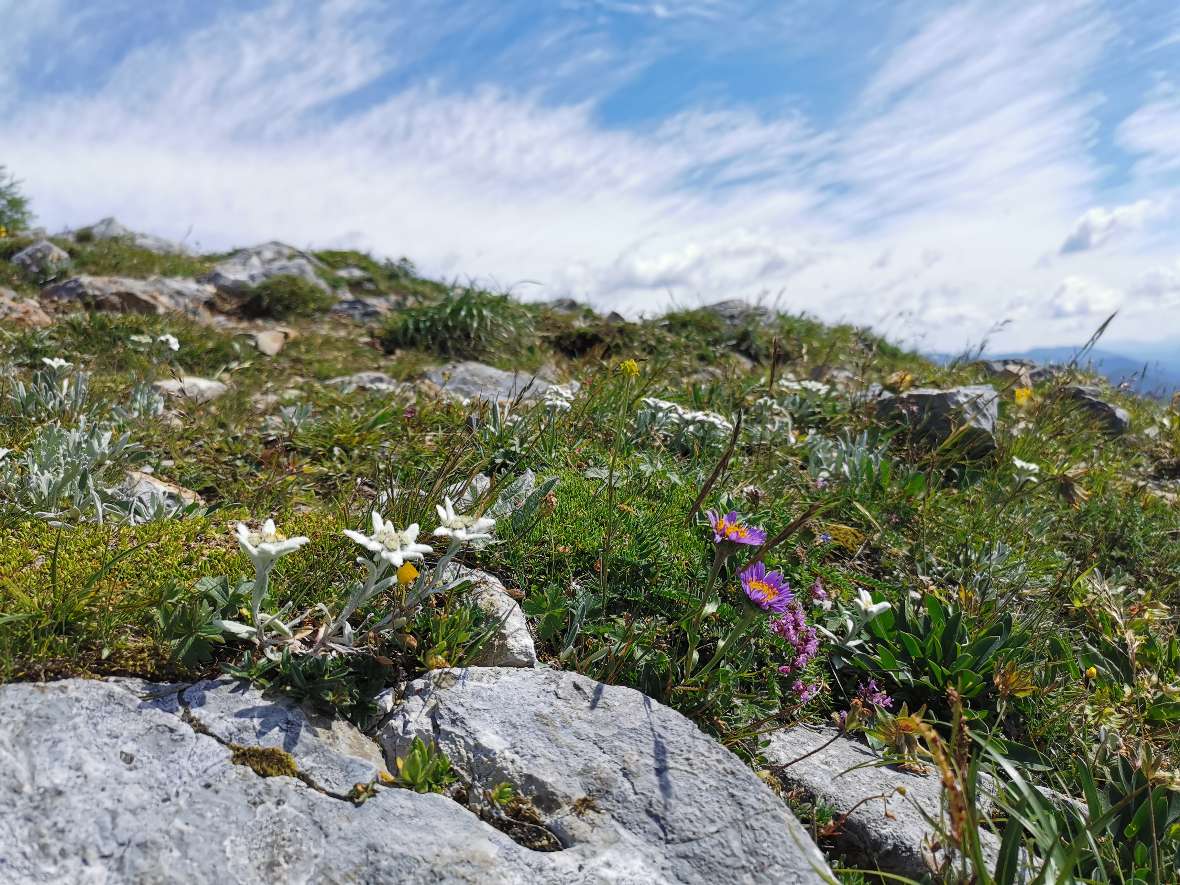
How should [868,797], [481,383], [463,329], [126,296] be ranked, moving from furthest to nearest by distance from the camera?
[463,329], [126,296], [481,383], [868,797]

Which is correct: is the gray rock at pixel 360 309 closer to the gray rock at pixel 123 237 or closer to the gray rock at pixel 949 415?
the gray rock at pixel 123 237

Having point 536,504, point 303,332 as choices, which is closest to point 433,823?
point 536,504

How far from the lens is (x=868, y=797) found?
2.41m

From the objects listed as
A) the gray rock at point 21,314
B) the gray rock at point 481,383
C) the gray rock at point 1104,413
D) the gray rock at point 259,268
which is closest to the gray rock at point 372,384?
the gray rock at point 481,383

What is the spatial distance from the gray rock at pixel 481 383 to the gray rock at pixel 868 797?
10.1 feet

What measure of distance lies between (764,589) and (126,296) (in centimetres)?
841

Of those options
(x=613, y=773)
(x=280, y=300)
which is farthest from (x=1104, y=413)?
(x=280, y=300)

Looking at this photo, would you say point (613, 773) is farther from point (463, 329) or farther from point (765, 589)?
point (463, 329)

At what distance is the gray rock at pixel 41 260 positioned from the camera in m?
9.33

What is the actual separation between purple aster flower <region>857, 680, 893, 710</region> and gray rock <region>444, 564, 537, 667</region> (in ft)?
4.16

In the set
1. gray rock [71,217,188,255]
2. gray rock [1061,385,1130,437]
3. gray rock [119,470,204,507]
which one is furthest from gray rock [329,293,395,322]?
gray rock [1061,385,1130,437]

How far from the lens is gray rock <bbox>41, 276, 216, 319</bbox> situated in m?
8.23

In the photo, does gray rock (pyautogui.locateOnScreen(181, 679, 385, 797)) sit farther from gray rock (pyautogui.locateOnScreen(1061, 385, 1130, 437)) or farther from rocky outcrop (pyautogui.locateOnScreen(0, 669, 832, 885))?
gray rock (pyautogui.locateOnScreen(1061, 385, 1130, 437))

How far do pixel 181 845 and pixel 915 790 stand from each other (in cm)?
218
